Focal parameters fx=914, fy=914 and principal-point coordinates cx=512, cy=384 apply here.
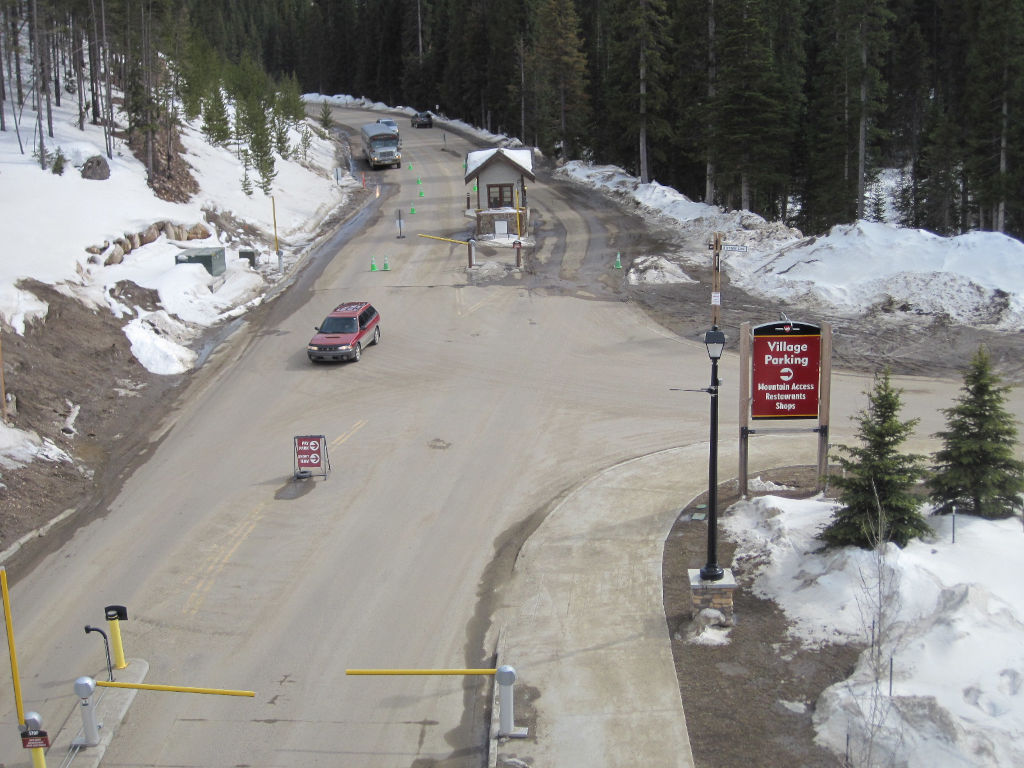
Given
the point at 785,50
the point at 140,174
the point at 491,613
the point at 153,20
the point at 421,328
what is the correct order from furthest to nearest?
the point at 785,50 < the point at 153,20 < the point at 140,174 < the point at 421,328 < the point at 491,613

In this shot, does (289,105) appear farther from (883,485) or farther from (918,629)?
(918,629)

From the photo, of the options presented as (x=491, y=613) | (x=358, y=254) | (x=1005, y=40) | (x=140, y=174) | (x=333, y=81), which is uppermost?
(x=333, y=81)

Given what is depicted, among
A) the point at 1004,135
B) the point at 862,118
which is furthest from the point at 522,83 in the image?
the point at 1004,135

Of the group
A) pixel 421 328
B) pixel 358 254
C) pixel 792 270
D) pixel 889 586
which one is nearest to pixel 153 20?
pixel 358 254

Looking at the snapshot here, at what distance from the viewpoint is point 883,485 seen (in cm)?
1342

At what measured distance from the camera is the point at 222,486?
19.1 m

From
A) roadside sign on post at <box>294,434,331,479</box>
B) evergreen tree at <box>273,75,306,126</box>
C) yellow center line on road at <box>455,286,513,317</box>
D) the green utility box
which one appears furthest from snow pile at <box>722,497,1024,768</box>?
evergreen tree at <box>273,75,306,126</box>

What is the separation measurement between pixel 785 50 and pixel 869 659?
52.4 m

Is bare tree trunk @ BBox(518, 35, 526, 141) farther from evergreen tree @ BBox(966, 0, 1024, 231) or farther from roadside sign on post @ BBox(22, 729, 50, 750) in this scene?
roadside sign on post @ BBox(22, 729, 50, 750)

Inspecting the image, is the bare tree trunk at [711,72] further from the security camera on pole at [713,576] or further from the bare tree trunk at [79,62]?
the security camera on pole at [713,576]

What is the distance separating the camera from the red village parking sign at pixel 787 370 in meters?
17.2

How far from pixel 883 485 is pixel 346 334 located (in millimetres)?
17607

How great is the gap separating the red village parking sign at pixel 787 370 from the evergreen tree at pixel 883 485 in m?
3.72

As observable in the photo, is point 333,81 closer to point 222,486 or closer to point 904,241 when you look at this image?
point 904,241
